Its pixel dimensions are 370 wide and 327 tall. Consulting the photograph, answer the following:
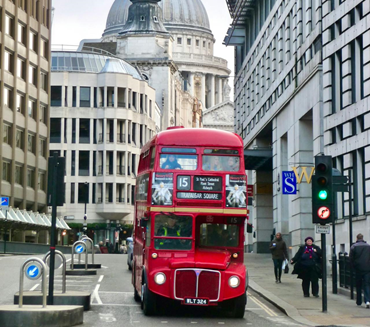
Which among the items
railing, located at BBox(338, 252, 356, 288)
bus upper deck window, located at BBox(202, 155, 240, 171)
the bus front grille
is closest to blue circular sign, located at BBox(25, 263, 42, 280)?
the bus front grille

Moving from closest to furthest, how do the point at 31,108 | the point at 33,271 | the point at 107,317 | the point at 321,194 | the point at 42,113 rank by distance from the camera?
the point at 33,271 < the point at 107,317 < the point at 321,194 < the point at 31,108 < the point at 42,113

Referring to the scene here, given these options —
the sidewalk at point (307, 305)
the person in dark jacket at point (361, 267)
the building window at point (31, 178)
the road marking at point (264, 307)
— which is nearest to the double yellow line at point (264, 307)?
the road marking at point (264, 307)

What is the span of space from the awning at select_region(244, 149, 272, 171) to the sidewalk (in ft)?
66.1

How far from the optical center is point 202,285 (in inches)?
778

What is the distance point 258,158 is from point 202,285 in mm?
37045

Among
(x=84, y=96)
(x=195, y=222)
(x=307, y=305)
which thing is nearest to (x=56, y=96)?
(x=84, y=96)

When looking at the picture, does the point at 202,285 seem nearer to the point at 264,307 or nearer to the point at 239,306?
the point at 239,306

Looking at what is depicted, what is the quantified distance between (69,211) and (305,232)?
63261 millimetres

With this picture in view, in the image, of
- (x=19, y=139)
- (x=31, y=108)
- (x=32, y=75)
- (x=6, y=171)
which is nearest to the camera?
(x=6, y=171)

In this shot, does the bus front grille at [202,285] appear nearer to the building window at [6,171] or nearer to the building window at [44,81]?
the building window at [6,171]

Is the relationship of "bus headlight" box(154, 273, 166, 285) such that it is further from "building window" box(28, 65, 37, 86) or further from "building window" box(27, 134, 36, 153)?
"building window" box(28, 65, 37, 86)

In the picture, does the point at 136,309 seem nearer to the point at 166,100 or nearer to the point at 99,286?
the point at 99,286

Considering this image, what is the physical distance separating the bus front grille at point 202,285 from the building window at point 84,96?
84968mm

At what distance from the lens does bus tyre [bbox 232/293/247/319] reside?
66.5ft
